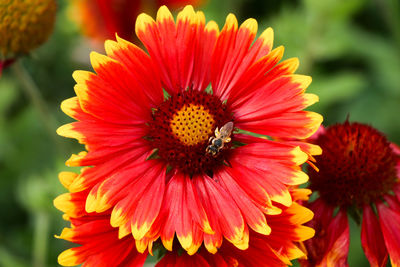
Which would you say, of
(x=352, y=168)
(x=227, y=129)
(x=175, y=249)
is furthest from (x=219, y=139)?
(x=352, y=168)

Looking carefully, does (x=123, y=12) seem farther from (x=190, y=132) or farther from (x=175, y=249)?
(x=175, y=249)

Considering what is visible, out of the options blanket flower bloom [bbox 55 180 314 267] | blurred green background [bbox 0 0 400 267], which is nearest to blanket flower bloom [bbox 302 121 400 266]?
blanket flower bloom [bbox 55 180 314 267]

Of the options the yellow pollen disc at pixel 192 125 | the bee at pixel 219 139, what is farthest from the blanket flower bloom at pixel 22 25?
the bee at pixel 219 139

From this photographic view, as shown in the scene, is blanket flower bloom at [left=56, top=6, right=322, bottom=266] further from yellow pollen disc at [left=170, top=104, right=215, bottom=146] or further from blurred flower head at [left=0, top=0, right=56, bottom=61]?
blurred flower head at [left=0, top=0, right=56, bottom=61]

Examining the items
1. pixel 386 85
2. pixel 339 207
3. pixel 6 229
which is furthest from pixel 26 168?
pixel 386 85

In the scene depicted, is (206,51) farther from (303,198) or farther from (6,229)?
(6,229)
